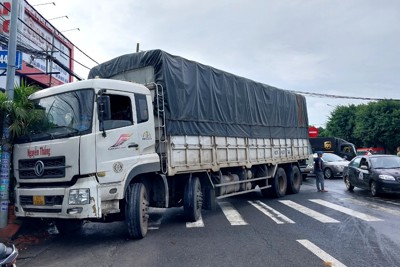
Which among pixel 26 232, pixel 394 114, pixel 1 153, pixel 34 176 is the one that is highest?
pixel 394 114

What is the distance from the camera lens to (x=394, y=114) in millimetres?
39469

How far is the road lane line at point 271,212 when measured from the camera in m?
8.37

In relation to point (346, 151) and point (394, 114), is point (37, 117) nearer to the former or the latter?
point (346, 151)

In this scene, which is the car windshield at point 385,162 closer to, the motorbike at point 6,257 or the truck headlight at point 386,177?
the truck headlight at point 386,177

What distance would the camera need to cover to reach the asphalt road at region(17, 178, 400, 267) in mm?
5340

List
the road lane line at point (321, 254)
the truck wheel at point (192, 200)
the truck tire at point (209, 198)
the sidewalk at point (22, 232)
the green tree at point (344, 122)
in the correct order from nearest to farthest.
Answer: the road lane line at point (321, 254), the sidewalk at point (22, 232), the truck wheel at point (192, 200), the truck tire at point (209, 198), the green tree at point (344, 122)

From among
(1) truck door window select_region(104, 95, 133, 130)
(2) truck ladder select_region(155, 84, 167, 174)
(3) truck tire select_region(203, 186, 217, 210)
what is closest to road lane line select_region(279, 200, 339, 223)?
(3) truck tire select_region(203, 186, 217, 210)

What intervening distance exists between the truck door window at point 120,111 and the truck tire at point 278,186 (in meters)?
7.24

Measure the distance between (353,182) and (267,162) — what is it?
476 centimetres

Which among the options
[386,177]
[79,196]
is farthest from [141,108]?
[386,177]

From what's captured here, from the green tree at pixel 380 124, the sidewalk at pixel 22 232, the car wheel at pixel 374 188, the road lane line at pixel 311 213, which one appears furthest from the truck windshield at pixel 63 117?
the green tree at pixel 380 124

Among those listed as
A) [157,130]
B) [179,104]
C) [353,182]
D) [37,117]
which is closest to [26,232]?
[37,117]

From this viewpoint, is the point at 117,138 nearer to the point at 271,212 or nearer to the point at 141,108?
the point at 141,108

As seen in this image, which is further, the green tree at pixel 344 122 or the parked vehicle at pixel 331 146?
the green tree at pixel 344 122
